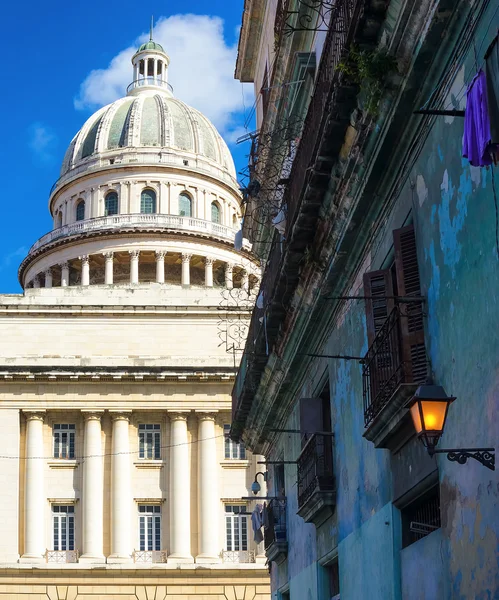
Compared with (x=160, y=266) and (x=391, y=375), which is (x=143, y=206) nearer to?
(x=160, y=266)

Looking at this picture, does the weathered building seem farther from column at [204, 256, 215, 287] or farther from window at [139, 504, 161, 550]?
column at [204, 256, 215, 287]

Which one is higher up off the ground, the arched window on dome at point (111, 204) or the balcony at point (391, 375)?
the arched window on dome at point (111, 204)

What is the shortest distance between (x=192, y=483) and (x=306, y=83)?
107ft

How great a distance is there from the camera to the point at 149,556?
4919 cm

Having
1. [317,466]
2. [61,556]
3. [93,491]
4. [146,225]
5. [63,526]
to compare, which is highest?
[146,225]

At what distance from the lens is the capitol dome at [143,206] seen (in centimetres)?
7556

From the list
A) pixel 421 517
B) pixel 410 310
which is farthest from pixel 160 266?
pixel 410 310

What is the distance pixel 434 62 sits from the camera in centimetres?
1112

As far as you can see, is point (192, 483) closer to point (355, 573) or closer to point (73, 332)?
point (73, 332)

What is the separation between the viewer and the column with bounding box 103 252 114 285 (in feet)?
242

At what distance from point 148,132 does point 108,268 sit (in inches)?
468

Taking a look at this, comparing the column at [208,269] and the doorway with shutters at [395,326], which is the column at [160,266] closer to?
the column at [208,269]

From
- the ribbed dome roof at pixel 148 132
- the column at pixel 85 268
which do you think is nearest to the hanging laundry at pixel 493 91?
the column at pixel 85 268

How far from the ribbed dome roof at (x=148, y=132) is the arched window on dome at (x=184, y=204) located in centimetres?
310
